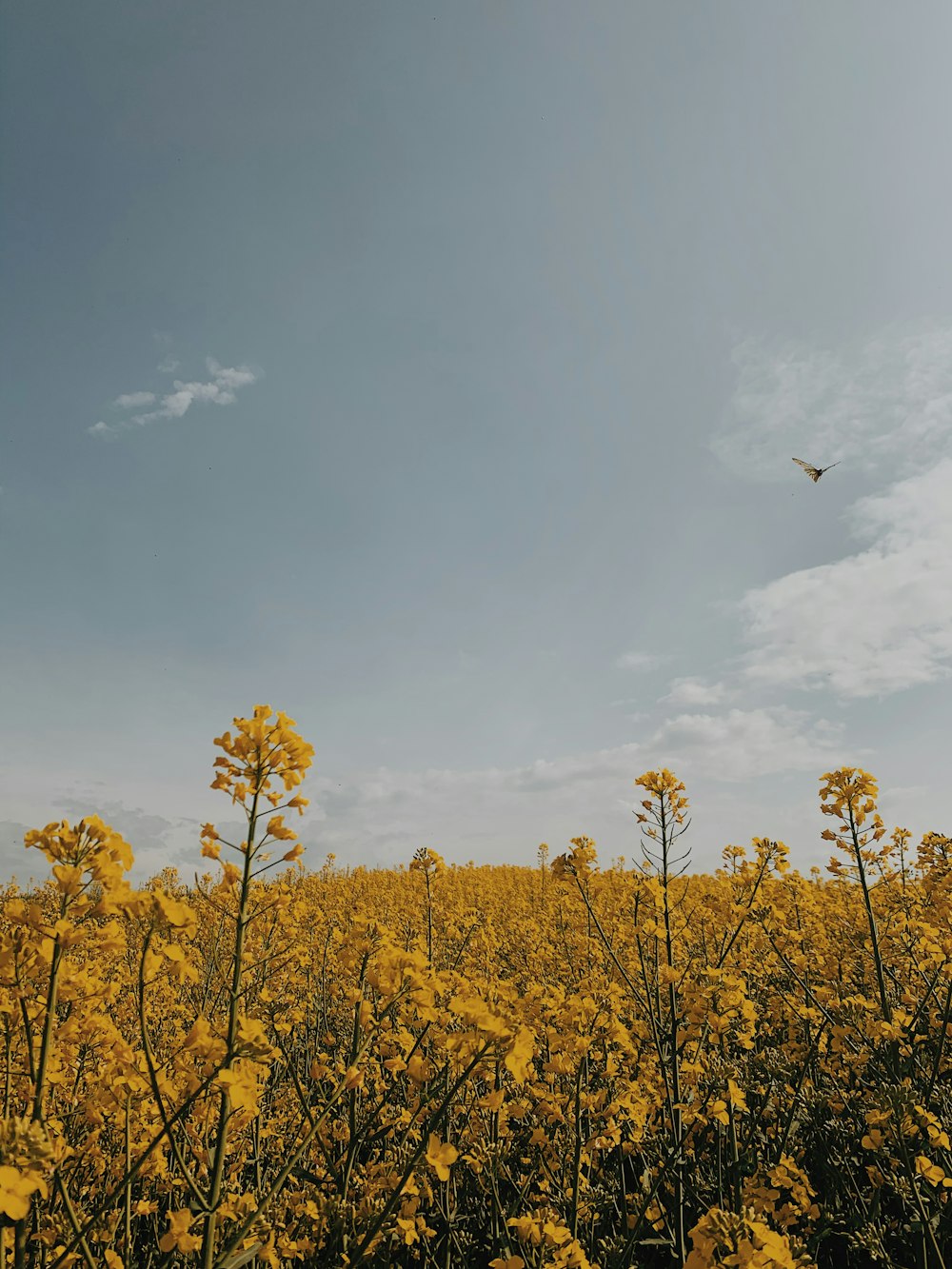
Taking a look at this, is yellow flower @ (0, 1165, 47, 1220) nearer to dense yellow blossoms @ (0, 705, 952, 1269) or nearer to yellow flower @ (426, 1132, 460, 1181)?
dense yellow blossoms @ (0, 705, 952, 1269)

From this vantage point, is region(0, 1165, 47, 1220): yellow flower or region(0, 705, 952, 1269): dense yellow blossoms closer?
region(0, 1165, 47, 1220): yellow flower

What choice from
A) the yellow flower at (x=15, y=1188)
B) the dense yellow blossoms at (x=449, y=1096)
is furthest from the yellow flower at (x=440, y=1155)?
the yellow flower at (x=15, y=1188)

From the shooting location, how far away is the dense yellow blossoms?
1.82 meters

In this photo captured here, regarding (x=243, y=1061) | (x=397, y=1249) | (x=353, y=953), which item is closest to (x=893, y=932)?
(x=397, y=1249)

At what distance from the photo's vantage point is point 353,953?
2543 mm

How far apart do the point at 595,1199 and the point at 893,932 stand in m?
3.78

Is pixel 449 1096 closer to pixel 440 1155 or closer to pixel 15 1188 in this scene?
pixel 440 1155

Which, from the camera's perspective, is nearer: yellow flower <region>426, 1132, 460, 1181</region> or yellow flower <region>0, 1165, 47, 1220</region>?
yellow flower <region>0, 1165, 47, 1220</region>

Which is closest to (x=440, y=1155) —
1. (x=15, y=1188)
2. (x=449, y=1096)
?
(x=449, y=1096)

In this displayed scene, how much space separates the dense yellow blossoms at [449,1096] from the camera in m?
1.82

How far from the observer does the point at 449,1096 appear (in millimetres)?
1604

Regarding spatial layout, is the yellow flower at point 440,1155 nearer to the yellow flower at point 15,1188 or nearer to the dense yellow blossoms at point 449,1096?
the dense yellow blossoms at point 449,1096

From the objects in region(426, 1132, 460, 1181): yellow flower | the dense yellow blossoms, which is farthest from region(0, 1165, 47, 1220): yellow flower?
region(426, 1132, 460, 1181): yellow flower

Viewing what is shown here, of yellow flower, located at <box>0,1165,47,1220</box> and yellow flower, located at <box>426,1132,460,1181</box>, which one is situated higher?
yellow flower, located at <box>0,1165,47,1220</box>
